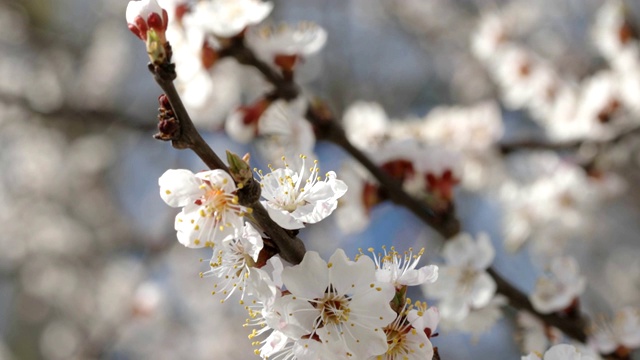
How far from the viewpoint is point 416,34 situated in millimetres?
5105

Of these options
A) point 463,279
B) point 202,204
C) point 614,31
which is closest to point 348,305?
point 202,204

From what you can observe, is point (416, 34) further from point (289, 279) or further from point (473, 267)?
point (289, 279)

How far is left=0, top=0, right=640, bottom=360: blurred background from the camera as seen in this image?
14.2 feet

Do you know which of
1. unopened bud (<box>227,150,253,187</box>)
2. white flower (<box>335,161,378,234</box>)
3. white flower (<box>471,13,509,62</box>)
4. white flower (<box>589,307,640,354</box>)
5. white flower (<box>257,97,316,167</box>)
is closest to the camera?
unopened bud (<box>227,150,253,187</box>)

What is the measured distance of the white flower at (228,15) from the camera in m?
1.42

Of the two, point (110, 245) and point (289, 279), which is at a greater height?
point (289, 279)

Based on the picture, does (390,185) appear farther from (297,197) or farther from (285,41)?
(297,197)

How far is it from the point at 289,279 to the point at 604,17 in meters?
2.24

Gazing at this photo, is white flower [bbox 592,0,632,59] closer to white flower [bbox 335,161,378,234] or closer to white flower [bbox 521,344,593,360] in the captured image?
white flower [bbox 335,161,378,234]

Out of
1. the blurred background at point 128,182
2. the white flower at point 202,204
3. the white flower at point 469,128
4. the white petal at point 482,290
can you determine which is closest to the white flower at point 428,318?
the white flower at point 202,204

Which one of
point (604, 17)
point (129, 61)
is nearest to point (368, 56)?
point (129, 61)

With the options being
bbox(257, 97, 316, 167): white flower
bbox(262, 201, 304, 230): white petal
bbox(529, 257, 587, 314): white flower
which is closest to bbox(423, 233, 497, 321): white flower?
bbox(529, 257, 587, 314): white flower

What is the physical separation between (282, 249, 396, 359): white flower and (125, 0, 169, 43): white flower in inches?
16.6

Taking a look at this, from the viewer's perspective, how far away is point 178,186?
0.90 metres
